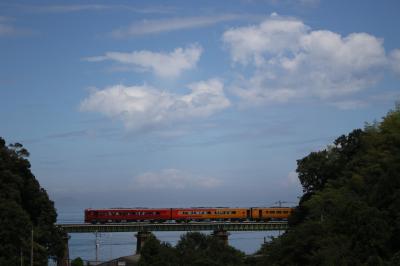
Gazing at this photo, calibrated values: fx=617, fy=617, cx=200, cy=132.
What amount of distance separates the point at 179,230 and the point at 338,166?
3335cm

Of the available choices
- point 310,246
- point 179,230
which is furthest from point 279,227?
point 310,246

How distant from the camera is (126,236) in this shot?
138750 mm

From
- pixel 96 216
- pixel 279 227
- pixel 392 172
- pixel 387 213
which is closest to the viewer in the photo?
pixel 387 213

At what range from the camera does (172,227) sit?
267 feet

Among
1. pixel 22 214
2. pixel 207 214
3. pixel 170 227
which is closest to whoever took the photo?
pixel 22 214

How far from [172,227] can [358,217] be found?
5519 cm

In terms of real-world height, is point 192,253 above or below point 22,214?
below

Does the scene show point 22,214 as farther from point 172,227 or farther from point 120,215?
point 172,227

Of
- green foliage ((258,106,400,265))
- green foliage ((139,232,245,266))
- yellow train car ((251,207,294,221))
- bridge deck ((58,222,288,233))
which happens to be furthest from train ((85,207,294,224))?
green foliage ((139,232,245,266))

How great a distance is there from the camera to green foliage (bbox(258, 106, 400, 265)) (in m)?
27.9

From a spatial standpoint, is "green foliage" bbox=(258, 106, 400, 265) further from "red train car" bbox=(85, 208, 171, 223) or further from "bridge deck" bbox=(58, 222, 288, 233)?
"red train car" bbox=(85, 208, 171, 223)

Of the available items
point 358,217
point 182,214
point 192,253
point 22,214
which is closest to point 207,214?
point 182,214

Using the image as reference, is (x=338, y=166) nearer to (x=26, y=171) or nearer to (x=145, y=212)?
(x=26, y=171)

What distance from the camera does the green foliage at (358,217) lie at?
91.6ft
